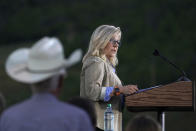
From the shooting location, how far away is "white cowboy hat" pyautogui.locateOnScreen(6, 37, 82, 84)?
114 inches

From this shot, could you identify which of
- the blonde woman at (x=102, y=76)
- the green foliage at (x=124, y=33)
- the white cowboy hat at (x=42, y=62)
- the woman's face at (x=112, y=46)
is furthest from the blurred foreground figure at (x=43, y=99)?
the green foliage at (x=124, y=33)

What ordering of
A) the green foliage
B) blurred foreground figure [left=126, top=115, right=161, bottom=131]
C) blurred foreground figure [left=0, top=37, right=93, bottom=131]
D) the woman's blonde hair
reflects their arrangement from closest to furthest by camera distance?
blurred foreground figure [left=0, top=37, right=93, bottom=131] → blurred foreground figure [left=126, top=115, right=161, bottom=131] → the woman's blonde hair → the green foliage

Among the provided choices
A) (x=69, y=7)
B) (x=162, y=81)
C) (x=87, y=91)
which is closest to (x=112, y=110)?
(x=87, y=91)

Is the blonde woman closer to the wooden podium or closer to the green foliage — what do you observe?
the wooden podium

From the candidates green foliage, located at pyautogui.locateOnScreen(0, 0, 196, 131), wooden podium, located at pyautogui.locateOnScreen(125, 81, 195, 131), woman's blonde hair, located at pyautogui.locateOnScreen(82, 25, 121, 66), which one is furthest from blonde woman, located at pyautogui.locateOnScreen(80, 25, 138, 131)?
green foliage, located at pyautogui.locateOnScreen(0, 0, 196, 131)

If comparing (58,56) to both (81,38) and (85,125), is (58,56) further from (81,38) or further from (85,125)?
(81,38)

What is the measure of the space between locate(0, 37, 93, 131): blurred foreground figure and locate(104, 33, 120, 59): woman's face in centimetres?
232

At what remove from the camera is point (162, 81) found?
18.7m

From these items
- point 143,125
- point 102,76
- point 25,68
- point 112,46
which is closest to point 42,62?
point 25,68

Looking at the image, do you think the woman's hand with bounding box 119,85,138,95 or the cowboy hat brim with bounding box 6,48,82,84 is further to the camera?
the woman's hand with bounding box 119,85,138,95

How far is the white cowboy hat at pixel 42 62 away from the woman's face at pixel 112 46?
2.33 metres

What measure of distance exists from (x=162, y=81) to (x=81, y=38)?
5.40 m

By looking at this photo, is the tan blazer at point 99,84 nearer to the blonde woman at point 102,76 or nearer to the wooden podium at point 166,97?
the blonde woman at point 102,76

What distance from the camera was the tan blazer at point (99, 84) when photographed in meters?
5.16
